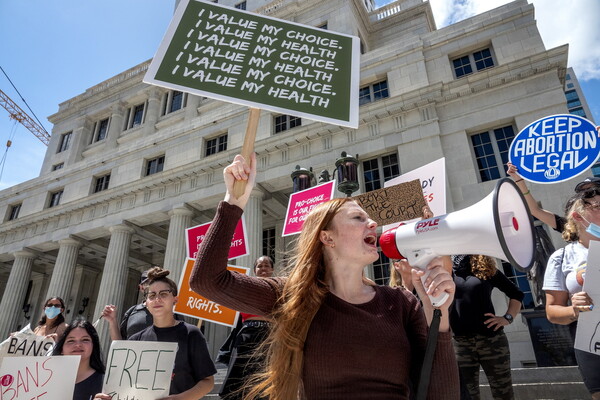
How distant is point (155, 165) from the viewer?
74.8ft

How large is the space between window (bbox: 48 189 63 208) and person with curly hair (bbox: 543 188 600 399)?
29630mm

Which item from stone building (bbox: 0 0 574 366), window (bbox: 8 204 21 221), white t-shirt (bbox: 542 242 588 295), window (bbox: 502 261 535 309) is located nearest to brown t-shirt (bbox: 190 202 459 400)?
white t-shirt (bbox: 542 242 588 295)

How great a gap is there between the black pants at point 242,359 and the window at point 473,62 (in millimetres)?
16166

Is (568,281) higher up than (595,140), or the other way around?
(595,140)

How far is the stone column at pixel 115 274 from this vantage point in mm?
18625

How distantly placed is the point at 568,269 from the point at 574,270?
79mm

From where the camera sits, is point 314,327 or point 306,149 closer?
point 314,327

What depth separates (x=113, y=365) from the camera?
260 centimetres

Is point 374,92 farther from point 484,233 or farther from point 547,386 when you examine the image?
point 484,233

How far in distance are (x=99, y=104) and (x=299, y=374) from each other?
34.1 m

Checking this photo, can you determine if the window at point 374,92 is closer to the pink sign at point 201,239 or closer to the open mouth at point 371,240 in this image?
the pink sign at point 201,239

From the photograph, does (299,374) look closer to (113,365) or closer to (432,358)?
(432,358)

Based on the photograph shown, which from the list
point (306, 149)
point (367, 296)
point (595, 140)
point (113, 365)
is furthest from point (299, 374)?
point (306, 149)

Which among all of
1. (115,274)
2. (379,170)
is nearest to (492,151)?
(379,170)
